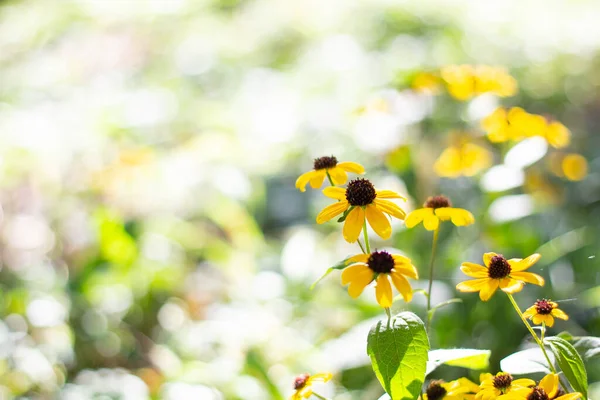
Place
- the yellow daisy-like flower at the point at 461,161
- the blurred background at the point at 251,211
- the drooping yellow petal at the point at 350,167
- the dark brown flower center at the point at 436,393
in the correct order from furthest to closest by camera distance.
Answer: the blurred background at the point at 251,211 → the yellow daisy-like flower at the point at 461,161 → the drooping yellow petal at the point at 350,167 → the dark brown flower center at the point at 436,393

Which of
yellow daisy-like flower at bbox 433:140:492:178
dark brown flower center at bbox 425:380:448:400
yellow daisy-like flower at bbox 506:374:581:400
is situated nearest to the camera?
yellow daisy-like flower at bbox 506:374:581:400

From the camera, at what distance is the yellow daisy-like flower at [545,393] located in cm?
52

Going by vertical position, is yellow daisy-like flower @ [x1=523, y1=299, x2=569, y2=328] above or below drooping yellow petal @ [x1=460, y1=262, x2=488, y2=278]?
below

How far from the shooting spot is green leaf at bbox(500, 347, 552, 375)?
0.60m

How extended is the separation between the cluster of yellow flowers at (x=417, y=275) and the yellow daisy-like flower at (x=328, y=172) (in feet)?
0.26

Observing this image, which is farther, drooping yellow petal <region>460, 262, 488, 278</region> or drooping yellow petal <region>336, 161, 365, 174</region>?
drooping yellow petal <region>336, 161, 365, 174</region>

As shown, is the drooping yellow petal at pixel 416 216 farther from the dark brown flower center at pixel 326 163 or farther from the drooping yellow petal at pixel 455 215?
the dark brown flower center at pixel 326 163

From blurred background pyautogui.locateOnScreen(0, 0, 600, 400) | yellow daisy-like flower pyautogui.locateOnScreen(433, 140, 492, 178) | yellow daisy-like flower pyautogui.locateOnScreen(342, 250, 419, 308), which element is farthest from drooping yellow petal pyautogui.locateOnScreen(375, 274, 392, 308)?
yellow daisy-like flower pyautogui.locateOnScreen(433, 140, 492, 178)

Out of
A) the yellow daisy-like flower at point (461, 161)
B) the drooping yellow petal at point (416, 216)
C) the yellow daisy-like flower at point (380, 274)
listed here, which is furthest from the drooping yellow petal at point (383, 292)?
the yellow daisy-like flower at point (461, 161)

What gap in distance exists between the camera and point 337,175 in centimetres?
75

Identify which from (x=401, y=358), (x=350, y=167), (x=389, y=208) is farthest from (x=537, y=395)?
(x=350, y=167)

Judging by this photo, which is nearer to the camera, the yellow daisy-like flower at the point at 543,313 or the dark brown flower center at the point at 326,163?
the yellow daisy-like flower at the point at 543,313

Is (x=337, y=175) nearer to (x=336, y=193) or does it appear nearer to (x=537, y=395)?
(x=336, y=193)

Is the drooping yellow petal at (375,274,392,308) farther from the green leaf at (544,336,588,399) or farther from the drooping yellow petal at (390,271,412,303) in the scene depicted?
the green leaf at (544,336,588,399)
